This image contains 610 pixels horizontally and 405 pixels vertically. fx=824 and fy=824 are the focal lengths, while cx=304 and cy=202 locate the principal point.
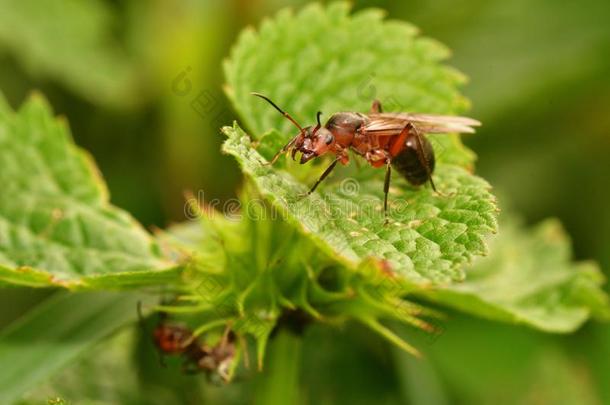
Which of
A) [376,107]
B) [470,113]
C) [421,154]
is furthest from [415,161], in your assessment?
[470,113]

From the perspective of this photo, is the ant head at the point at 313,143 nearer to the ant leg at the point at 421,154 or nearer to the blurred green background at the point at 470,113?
the ant leg at the point at 421,154

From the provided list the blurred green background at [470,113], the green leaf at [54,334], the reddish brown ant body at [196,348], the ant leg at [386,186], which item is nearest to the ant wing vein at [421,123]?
the ant leg at [386,186]

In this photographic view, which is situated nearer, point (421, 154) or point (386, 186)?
point (386, 186)

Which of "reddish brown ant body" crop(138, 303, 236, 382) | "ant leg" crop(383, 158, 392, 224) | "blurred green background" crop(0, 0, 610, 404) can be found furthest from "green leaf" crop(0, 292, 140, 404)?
"blurred green background" crop(0, 0, 610, 404)

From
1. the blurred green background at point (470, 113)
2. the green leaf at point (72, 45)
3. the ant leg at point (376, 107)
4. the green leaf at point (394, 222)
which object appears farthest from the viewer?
the green leaf at point (72, 45)

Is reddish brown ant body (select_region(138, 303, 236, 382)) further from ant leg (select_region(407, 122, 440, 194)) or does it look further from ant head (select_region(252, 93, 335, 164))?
ant leg (select_region(407, 122, 440, 194))

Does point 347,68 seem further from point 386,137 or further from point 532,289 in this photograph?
point 532,289
